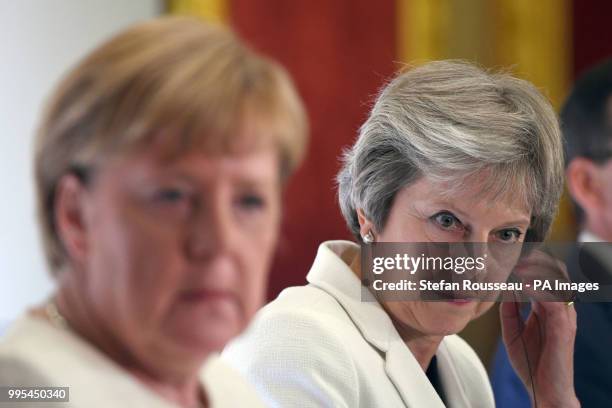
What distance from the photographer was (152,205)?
2.39 feet

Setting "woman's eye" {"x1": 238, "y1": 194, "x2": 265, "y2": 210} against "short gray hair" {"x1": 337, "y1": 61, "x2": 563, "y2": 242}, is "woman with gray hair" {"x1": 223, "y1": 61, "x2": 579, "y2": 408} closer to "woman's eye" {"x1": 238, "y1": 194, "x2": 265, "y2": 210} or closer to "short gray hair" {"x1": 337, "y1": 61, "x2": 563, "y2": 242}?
"short gray hair" {"x1": 337, "y1": 61, "x2": 563, "y2": 242}

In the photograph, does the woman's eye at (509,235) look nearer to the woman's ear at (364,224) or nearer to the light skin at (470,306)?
→ the light skin at (470,306)

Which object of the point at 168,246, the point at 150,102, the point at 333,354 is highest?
the point at 150,102

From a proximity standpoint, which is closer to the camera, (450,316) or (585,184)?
(450,316)

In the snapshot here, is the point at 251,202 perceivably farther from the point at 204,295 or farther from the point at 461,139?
the point at 461,139

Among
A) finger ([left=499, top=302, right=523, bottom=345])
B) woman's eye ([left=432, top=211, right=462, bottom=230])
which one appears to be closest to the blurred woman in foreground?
woman's eye ([left=432, top=211, right=462, bottom=230])

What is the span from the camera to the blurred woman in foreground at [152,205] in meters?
0.73

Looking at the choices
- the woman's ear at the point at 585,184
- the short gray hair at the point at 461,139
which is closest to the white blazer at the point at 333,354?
the short gray hair at the point at 461,139

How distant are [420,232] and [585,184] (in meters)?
0.97

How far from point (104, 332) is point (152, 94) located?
8.1 inches

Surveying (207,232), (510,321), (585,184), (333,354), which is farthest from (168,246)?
(585,184)

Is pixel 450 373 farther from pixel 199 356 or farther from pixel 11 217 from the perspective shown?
pixel 11 217

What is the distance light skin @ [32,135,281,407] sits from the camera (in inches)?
28.6

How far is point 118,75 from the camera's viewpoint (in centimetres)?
73
